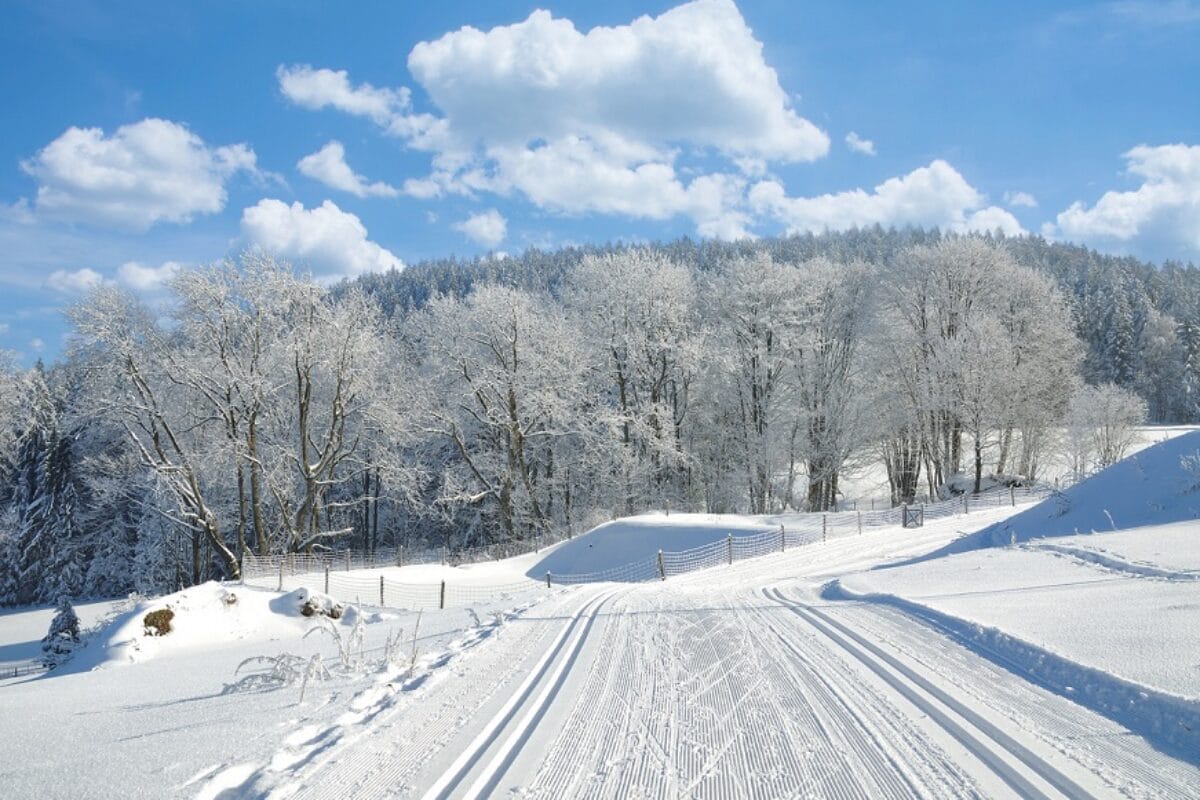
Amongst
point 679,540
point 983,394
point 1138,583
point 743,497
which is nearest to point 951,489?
point 983,394

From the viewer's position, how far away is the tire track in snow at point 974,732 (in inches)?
157

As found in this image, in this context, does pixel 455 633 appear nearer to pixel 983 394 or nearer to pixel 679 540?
pixel 679 540

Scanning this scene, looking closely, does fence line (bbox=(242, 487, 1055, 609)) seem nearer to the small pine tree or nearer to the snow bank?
the small pine tree

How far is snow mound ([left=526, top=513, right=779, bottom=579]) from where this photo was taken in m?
26.4

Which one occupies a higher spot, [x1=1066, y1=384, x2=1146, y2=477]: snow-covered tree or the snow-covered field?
[x1=1066, y1=384, x2=1146, y2=477]: snow-covered tree

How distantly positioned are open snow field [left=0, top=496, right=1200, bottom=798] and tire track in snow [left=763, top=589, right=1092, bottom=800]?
0.06 ft

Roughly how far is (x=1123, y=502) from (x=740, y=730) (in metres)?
13.0

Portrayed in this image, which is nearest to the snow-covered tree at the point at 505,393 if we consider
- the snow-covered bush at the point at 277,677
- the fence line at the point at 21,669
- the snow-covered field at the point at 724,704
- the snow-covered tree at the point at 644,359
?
the snow-covered tree at the point at 644,359

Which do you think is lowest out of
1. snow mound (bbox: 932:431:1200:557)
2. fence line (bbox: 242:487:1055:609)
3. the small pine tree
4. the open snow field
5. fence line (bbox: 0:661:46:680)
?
fence line (bbox: 0:661:46:680)

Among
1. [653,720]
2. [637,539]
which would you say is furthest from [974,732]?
[637,539]

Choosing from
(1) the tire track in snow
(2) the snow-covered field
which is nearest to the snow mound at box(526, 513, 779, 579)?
(2) the snow-covered field

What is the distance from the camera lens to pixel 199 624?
16172 mm

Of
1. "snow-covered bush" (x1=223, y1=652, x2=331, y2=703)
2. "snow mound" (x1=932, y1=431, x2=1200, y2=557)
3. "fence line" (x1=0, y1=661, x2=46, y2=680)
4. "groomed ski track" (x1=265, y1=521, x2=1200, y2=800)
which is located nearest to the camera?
"groomed ski track" (x1=265, y1=521, x2=1200, y2=800)

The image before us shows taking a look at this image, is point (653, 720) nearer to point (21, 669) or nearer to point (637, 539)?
point (637, 539)
